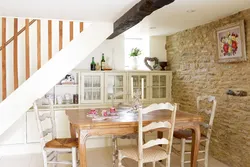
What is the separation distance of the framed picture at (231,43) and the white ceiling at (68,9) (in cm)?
147

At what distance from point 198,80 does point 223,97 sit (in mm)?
706

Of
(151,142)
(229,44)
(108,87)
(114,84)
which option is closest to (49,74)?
(108,87)

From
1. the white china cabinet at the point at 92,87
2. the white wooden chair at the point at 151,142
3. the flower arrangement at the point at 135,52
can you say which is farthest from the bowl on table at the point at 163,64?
the white wooden chair at the point at 151,142

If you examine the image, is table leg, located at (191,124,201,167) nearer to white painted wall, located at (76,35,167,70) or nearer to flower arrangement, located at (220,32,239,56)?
flower arrangement, located at (220,32,239,56)

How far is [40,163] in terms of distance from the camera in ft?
12.6

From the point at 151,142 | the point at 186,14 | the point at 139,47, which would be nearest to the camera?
the point at 151,142

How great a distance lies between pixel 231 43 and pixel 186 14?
73 centimetres

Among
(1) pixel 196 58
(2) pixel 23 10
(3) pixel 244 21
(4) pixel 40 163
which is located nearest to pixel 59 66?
(2) pixel 23 10

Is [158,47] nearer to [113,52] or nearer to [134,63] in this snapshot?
[134,63]

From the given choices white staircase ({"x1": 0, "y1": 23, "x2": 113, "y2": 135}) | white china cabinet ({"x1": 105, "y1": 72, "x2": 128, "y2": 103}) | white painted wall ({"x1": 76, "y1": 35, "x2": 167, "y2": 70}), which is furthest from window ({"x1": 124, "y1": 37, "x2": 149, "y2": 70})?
white staircase ({"x1": 0, "y1": 23, "x2": 113, "y2": 135})

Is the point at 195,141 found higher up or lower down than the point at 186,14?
lower down

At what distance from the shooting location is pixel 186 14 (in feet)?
11.7

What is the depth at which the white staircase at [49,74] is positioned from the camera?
12.2 ft

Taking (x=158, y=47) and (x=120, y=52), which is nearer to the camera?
(x=120, y=52)
